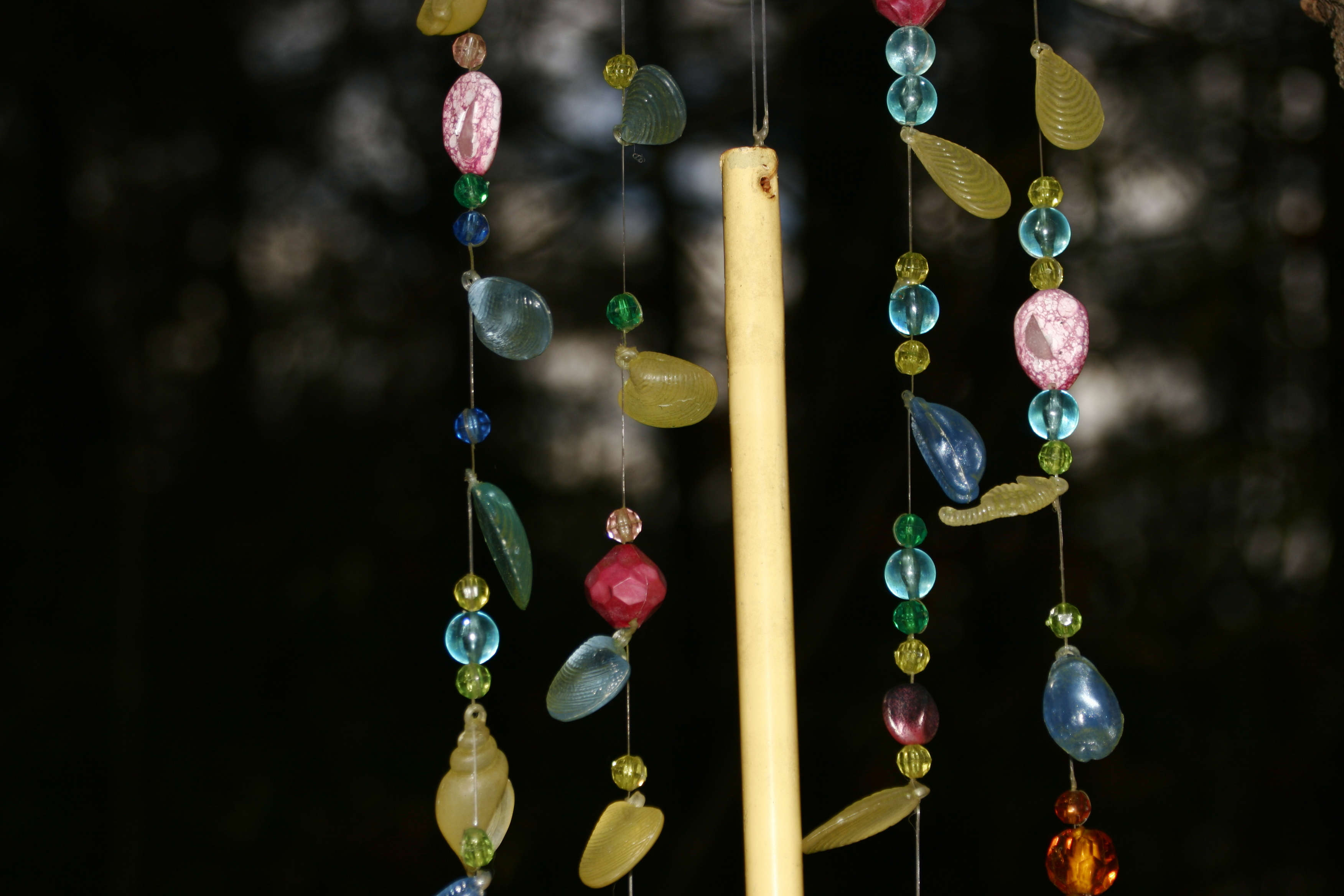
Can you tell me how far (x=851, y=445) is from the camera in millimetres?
839

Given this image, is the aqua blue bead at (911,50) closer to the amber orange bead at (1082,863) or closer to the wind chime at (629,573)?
the wind chime at (629,573)

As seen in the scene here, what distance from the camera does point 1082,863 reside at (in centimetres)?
46

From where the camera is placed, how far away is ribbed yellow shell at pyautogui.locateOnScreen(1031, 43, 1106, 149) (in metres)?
0.46

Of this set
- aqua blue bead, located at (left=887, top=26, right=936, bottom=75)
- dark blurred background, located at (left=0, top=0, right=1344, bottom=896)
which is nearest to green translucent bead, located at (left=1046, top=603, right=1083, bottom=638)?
aqua blue bead, located at (left=887, top=26, right=936, bottom=75)

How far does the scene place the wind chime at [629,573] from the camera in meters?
Answer: 0.46

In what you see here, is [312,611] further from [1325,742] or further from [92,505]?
[1325,742]

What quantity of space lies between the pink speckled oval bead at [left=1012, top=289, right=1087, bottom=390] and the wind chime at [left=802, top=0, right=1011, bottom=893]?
0.13 feet

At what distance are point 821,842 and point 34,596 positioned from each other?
59cm

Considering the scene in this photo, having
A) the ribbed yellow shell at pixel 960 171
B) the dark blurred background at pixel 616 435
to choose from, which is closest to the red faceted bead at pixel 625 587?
the ribbed yellow shell at pixel 960 171

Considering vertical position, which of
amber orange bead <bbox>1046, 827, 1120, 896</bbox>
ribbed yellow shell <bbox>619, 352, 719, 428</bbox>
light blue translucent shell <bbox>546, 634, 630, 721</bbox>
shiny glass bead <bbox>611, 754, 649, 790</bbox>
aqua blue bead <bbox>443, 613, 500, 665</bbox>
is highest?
ribbed yellow shell <bbox>619, 352, 719, 428</bbox>

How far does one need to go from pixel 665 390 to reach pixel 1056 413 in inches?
6.7

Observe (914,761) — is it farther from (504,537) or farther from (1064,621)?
(504,537)

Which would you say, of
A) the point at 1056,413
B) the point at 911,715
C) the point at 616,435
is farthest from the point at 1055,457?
the point at 616,435

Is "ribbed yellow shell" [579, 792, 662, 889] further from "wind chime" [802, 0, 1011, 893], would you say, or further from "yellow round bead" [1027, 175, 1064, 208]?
"yellow round bead" [1027, 175, 1064, 208]
